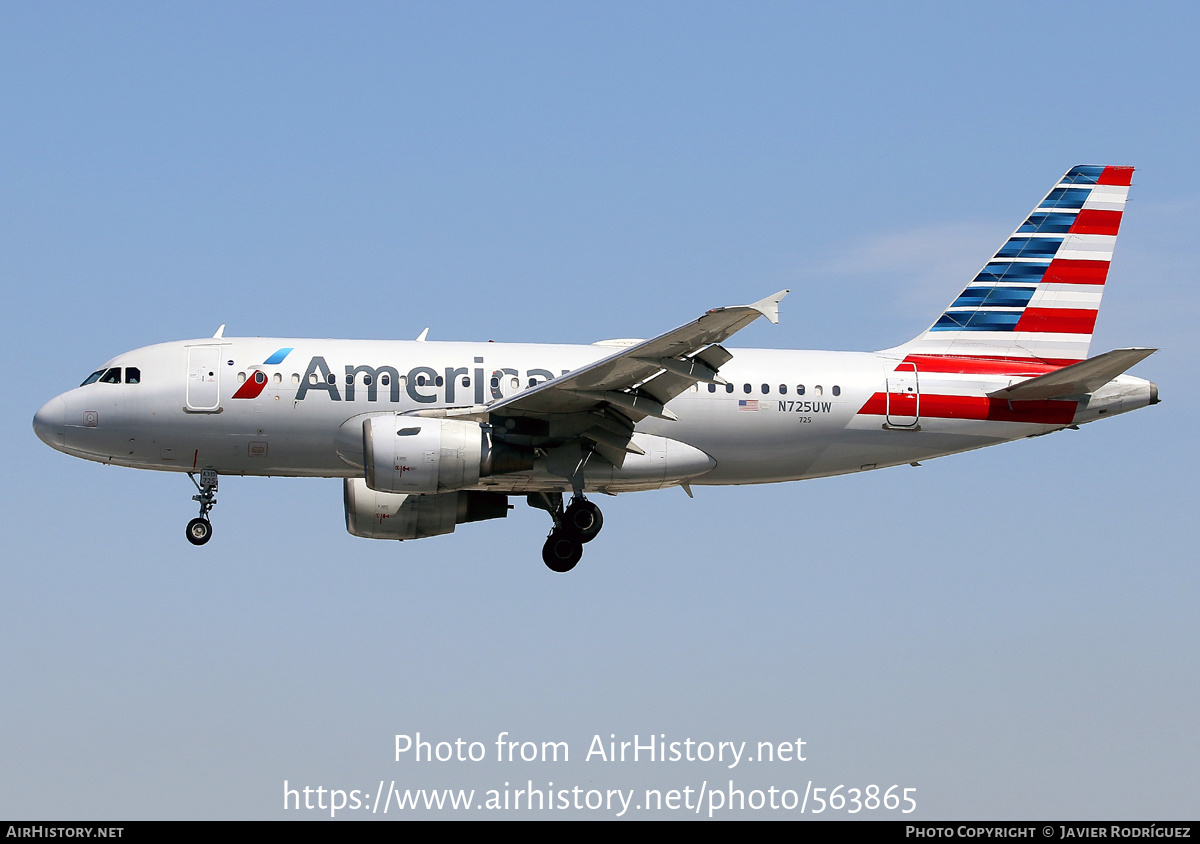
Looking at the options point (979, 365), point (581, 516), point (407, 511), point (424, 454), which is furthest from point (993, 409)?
point (407, 511)

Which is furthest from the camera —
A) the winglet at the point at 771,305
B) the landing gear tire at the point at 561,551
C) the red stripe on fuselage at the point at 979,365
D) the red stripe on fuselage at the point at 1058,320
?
the red stripe on fuselage at the point at 1058,320

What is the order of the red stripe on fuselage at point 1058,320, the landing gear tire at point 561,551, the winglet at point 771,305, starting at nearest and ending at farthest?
the winglet at point 771,305, the landing gear tire at point 561,551, the red stripe on fuselage at point 1058,320

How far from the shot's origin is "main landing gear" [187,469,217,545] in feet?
96.0

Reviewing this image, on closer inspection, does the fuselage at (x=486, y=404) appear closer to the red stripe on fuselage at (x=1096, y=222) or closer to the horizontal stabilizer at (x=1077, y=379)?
the horizontal stabilizer at (x=1077, y=379)

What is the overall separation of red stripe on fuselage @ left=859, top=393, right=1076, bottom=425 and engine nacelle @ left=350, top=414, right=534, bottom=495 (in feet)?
28.5

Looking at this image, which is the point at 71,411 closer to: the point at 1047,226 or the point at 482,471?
the point at 482,471

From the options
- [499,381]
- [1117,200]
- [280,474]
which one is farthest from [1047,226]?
[280,474]

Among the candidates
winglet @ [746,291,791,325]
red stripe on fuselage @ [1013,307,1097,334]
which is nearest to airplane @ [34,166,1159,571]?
red stripe on fuselage @ [1013,307,1097,334]

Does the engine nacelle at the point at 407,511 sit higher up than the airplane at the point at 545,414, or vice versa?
the airplane at the point at 545,414

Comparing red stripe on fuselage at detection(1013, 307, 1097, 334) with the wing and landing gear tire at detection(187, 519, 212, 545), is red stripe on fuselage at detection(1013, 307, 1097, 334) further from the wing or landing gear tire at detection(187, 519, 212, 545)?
landing gear tire at detection(187, 519, 212, 545)

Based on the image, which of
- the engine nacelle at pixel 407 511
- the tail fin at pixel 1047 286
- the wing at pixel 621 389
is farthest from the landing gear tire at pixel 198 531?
the tail fin at pixel 1047 286

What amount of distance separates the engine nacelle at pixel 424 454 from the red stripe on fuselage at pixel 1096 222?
15.5 meters

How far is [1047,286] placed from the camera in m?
33.1

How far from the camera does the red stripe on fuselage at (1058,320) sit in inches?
1284
